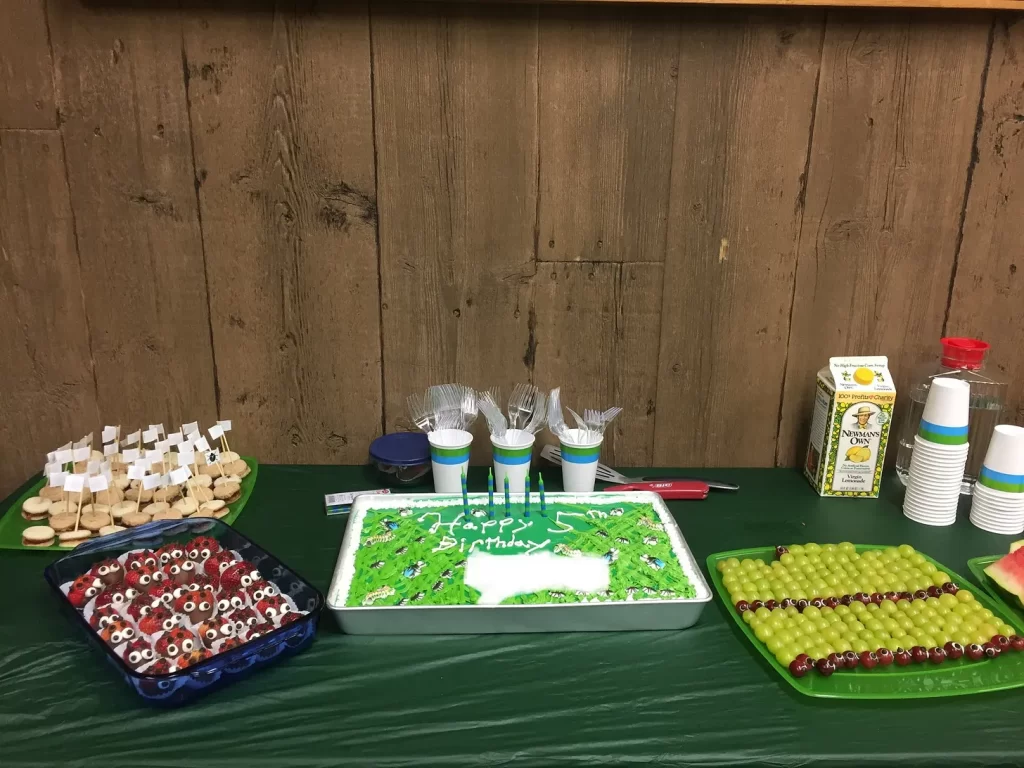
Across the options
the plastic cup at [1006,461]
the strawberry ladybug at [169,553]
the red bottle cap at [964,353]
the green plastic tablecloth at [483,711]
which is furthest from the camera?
the red bottle cap at [964,353]

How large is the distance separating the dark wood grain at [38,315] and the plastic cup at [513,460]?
2.18ft

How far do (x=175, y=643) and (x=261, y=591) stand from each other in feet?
0.36

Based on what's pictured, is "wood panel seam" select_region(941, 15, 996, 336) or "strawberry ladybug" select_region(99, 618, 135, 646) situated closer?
"strawberry ladybug" select_region(99, 618, 135, 646)

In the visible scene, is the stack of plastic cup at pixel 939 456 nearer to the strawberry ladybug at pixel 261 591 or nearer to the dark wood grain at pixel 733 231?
the dark wood grain at pixel 733 231

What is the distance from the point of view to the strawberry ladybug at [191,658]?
2.53 ft

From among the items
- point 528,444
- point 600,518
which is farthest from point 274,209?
point 600,518

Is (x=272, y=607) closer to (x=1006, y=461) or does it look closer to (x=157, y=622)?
(x=157, y=622)

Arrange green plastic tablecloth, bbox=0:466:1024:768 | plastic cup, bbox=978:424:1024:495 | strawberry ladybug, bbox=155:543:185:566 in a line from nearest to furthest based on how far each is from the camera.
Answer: green plastic tablecloth, bbox=0:466:1024:768, strawberry ladybug, bbox=155:543:185:566, plastic cup, bbox=978:424:1024:495

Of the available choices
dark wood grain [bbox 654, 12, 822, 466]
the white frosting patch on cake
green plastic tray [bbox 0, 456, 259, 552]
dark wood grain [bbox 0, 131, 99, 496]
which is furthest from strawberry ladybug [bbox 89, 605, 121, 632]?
dark wood grain [bbox 654, 12, 822, 466]

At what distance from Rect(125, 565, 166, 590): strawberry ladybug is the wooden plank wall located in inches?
15.2

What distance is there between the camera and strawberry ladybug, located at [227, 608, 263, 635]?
83cm

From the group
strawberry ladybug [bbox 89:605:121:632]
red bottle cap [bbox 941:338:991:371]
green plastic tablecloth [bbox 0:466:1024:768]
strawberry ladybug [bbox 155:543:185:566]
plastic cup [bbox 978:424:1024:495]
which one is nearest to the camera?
green plastic tablecloth [bbox 0:466:1024:768]

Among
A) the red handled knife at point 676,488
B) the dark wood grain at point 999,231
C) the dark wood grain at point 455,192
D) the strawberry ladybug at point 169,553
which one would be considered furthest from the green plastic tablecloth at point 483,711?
the dark wood grain at point 999,231

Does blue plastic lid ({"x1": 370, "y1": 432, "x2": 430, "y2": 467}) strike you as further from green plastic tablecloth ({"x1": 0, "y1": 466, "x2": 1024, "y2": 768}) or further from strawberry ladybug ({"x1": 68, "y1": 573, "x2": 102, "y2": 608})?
strawberry ladybug ({"x1": 68, "y1": 573, "x2": 102, "y2": 608})
